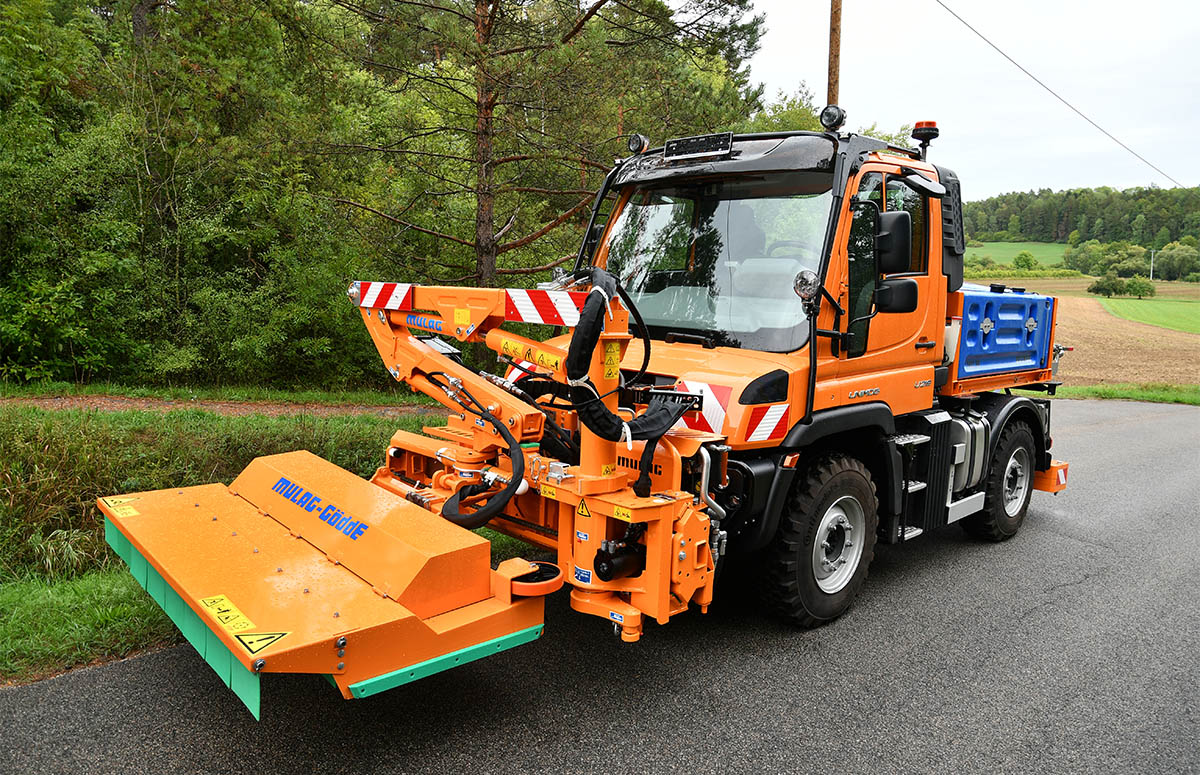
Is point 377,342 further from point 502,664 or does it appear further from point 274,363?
point 274,363

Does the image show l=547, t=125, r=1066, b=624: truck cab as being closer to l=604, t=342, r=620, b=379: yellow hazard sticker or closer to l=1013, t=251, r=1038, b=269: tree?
l=604, t=342, r=620, b=379: yellow hazard sticker

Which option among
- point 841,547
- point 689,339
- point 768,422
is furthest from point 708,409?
point 841,547

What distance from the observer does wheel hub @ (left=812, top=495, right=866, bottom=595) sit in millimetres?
4648

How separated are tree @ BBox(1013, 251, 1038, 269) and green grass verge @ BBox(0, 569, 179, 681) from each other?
64.4 m

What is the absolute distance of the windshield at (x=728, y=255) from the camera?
4.44 m

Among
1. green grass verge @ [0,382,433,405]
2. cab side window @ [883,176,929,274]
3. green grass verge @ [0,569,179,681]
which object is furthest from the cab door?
green grass verge @ [0,382,433,405]

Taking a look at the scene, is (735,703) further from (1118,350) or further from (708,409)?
(1118,350)

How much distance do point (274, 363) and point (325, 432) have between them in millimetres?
5344

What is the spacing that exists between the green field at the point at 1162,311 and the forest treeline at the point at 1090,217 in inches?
237

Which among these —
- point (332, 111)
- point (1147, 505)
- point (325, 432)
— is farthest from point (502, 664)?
point (332, 111)

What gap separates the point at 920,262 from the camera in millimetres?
5176

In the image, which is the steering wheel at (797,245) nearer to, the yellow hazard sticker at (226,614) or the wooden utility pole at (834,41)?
the yellow hazard sticker at (226,614)

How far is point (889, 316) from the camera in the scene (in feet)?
16.0

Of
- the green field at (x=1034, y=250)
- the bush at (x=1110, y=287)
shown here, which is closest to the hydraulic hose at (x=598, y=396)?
the bush at (x=1110, y=287)
